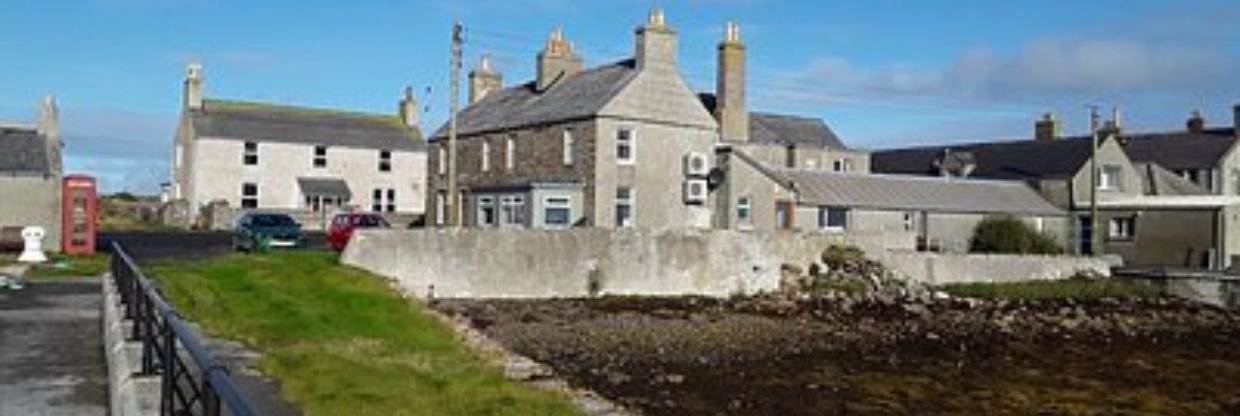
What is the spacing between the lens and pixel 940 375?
76.1 feet

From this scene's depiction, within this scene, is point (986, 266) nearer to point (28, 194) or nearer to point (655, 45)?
point (655, 45)

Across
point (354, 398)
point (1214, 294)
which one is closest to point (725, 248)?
point (1214, 294)

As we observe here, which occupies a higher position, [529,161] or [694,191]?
[529,161]

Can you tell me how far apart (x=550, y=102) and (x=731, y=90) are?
8346 mm

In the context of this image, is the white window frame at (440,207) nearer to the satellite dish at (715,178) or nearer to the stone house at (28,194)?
the satellite dish at (715,178)

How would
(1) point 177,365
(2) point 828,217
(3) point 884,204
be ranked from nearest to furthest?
(1) point 177,365
(2) point 828,217
(3) point 884,204

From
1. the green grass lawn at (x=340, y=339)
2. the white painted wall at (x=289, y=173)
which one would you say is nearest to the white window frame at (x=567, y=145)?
the green grass lawn at (x=340, y=339)

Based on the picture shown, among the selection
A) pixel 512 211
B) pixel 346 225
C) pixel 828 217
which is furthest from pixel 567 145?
pixel 828 217

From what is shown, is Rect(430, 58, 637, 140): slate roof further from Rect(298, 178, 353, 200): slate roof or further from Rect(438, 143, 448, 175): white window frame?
Rect(298, 178, 353, 200): slate roof

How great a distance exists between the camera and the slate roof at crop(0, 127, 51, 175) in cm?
3325

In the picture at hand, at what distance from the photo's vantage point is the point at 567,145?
140 ft

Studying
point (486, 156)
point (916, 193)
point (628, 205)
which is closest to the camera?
point (628, 205)

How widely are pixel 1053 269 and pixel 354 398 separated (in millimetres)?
37917

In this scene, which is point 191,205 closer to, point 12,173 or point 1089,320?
point 12,173
